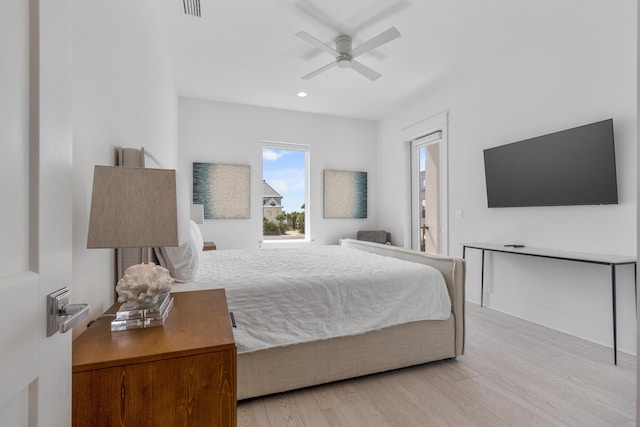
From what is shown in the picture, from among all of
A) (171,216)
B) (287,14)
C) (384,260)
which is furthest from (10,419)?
(287,14)

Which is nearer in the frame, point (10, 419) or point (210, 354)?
point (10, 419)

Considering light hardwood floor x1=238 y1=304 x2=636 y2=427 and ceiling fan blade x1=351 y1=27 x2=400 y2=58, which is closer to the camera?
light hardwood floor x1=238 y1=304 x2=636 y2=427

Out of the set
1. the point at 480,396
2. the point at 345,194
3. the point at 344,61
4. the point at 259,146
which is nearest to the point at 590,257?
the point at 480,396

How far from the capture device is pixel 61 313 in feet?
2.03

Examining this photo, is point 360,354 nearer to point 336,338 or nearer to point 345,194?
point 336,338

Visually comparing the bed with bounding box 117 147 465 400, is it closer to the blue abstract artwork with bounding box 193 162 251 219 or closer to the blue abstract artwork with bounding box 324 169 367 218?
the blue abstract artwork with bounding box 193 162 251 219

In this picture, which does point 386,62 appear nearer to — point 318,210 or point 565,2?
point 565,2

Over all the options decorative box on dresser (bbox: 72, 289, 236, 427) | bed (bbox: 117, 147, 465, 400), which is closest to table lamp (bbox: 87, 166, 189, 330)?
decorative box on dresser (bbox: 72, 289, 236, 427)

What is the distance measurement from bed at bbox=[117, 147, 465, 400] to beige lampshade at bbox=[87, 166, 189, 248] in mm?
694

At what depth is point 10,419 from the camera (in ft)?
1.57

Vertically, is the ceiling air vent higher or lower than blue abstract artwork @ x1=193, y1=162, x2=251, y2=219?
higher

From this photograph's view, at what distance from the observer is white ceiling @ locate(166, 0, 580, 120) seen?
2723mm

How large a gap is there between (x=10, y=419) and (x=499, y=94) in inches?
167

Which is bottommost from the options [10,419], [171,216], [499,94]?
[10,419]
